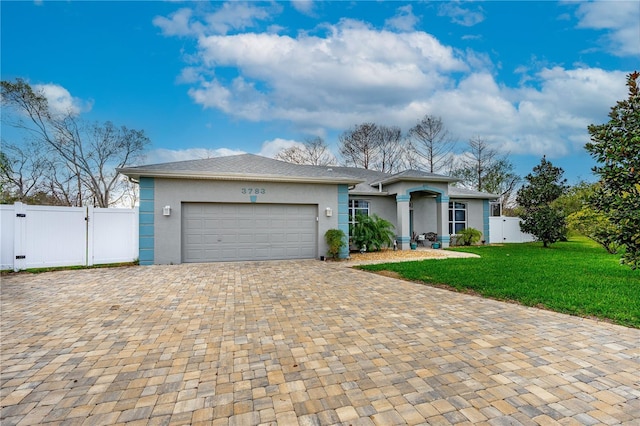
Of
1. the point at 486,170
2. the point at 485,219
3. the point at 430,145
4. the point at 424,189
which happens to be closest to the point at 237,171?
the point at 424,189

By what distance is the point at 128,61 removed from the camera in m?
Result: 13.6

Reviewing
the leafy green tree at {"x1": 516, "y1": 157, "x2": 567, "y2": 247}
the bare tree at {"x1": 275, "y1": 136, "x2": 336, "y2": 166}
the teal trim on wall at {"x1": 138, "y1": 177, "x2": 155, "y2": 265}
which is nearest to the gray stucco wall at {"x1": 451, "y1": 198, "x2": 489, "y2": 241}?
the leafy green tree at {"x1": 516, "y1": 157, "x2": 567, "y2": 247}

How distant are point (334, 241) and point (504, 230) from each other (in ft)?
42.5

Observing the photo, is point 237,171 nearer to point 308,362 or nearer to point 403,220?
point 403,220

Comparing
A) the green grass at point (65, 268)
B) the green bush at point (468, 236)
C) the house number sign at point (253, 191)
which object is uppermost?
the house number sign at point (253, 191)

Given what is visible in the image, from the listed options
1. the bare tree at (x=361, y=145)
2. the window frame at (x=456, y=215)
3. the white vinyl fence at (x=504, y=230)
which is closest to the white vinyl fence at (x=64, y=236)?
the window frame at (x=456, y=215)

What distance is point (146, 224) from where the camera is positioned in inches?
375

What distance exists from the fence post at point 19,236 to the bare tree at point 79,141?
1256 cm

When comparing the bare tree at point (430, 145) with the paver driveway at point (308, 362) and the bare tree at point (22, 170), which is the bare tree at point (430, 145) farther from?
the bare tree at point (22, 170)

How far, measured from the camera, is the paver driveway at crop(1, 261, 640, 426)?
2291 millimetres

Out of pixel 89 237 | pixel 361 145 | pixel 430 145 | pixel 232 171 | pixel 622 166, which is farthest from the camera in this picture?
pixel 361 145

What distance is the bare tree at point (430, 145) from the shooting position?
2447 cm

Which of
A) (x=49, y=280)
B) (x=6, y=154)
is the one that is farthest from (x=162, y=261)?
(x=6, y=154)

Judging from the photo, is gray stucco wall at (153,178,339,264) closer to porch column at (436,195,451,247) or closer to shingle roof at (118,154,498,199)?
shingle roof at (118,154,498,199)
